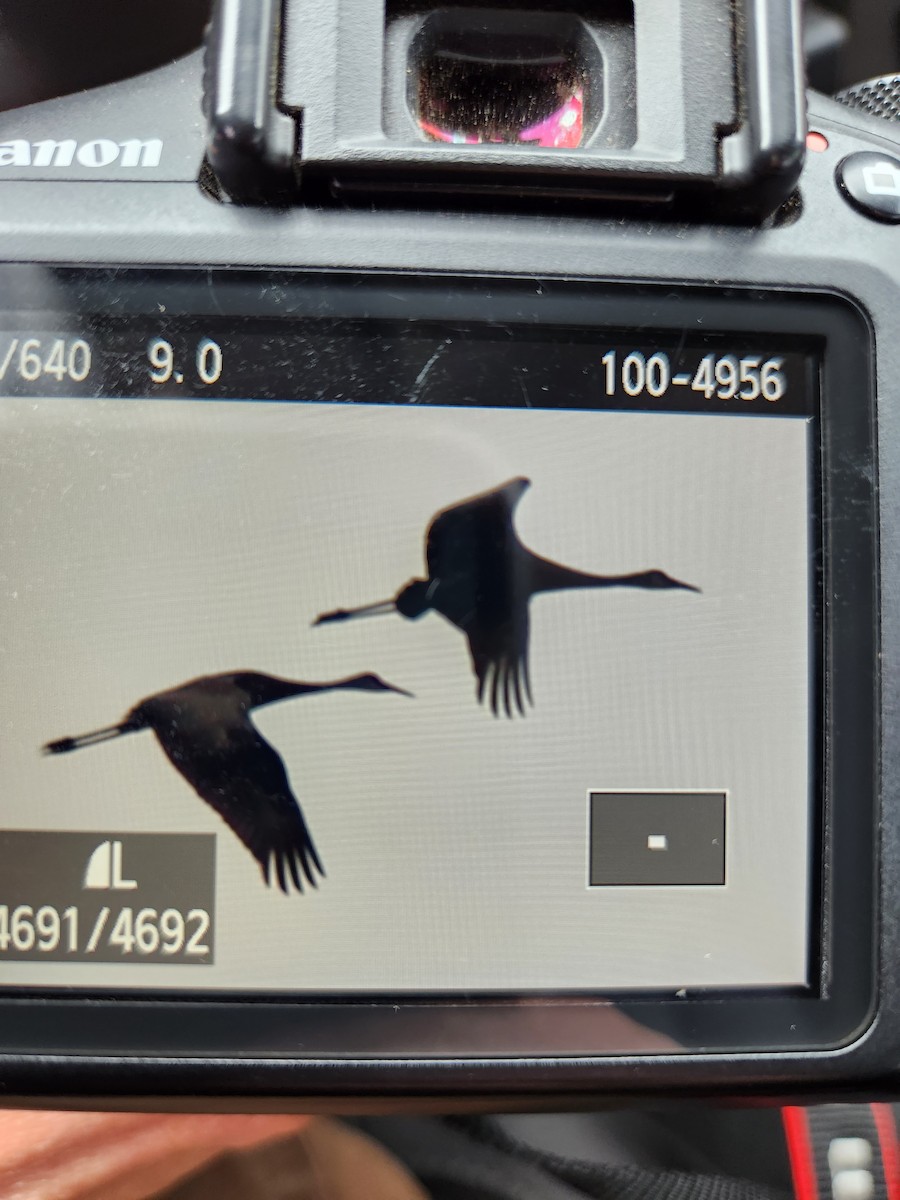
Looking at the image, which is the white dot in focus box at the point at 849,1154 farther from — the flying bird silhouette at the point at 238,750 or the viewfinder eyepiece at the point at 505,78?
the viewfinder eyepiece at the point at 505,78

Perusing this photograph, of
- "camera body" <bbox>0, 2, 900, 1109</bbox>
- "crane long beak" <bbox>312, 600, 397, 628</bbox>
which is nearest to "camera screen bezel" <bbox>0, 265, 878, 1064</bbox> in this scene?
"camera body" <bbox>0, 2, 900, 1109</bbox>

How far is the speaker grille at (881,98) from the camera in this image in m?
0.41

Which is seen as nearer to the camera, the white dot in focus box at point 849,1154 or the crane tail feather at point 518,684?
the crane tail feather at point 518,684

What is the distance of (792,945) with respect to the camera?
37 centimetres

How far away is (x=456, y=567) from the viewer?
14.3 inches

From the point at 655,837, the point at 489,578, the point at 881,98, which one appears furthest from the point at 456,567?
the point at 881,98

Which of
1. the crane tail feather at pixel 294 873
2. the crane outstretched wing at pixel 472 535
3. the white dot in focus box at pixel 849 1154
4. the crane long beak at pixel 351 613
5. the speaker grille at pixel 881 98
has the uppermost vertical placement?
the speaker grille at pixel 881 98

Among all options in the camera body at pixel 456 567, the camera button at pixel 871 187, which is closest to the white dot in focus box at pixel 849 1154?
the camera body at pixel 456 567

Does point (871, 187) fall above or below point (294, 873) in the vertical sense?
above

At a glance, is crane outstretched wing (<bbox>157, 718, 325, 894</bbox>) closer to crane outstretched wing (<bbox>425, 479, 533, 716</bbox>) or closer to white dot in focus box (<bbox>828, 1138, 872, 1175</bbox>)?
crane outstretched wing (<bbox>425, 479, 533, 716</bbox>)

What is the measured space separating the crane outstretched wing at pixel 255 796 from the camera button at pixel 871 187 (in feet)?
0.96

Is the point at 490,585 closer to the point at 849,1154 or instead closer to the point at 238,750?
the point at 238,750

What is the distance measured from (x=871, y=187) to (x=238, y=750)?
1.01ft

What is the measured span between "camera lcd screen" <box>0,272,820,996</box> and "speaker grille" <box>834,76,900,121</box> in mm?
159
